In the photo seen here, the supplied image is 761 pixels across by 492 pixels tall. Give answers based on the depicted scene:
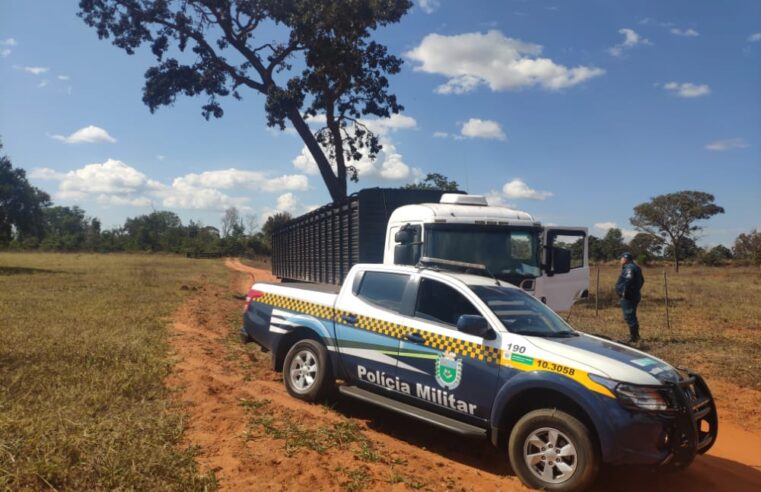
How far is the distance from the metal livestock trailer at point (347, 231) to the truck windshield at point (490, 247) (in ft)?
5.84

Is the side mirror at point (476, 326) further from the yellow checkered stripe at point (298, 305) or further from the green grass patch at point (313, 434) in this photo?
the yellow checkered stripe at point (298, 305)

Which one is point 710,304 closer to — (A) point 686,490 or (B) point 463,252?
(B) point 463,252

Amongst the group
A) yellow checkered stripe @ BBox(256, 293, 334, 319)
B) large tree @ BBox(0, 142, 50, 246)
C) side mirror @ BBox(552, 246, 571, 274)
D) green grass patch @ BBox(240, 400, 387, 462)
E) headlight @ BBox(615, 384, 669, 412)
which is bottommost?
green grass patch @ BBox(240, 400, 387, 462)

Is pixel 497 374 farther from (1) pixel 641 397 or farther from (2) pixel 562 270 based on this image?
(2) pixel 562 270

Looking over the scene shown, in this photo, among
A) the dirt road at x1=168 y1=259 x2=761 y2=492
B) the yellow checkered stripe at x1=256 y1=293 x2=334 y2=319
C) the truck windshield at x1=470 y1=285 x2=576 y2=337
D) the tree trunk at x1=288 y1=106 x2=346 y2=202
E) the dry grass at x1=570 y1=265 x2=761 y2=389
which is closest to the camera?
the dirt road at x1=168 y1=259 x2=761 y2=492

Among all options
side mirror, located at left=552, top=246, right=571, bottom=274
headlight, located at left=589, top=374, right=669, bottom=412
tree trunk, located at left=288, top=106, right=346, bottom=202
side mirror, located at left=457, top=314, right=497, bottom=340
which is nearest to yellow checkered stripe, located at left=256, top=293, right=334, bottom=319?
side mirror, located at left=457, top=314, right=497, bottom=340

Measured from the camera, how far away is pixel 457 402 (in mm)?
4973

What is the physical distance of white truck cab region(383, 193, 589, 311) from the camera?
8.14 metres

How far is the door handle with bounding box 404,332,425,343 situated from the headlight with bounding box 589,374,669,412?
162 cm

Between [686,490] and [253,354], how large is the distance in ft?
21.8

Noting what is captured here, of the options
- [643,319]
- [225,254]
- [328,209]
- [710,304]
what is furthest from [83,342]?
[225,254]

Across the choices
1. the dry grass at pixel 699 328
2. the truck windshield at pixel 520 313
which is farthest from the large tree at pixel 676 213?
the truck windshield at pixel 520 313

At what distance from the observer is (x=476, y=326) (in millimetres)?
4793

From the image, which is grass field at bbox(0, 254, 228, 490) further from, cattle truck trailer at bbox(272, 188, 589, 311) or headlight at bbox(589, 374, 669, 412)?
cattle truck trailer at bbox(272, 188, 589, 311)
